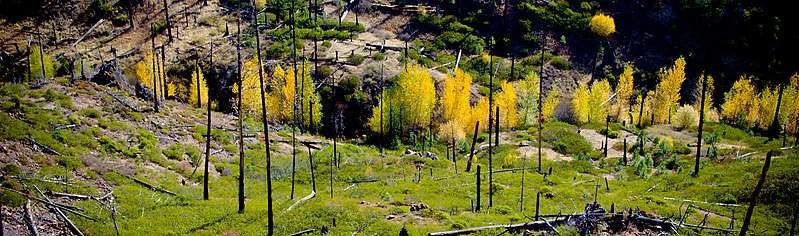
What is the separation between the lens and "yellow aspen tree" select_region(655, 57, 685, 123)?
269ft

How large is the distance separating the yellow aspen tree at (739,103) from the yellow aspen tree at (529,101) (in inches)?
1078

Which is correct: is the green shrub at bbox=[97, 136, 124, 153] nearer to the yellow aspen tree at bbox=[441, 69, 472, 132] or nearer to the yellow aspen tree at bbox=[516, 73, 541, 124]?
the yellow aspen tree at bbox=[441, 69, 472, 132]

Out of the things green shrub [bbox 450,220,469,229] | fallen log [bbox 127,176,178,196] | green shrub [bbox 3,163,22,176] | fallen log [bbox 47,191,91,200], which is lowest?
fallen log [bbox 127,176,178,196]

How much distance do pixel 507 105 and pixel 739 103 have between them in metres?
34.1

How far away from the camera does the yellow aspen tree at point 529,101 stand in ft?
255

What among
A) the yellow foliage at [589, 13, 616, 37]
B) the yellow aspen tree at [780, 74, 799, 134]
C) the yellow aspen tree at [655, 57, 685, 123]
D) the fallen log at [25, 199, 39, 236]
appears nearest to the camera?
the fallen log at [25, 199, 39, 236]

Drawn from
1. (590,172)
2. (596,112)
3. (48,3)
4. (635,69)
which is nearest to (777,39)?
(635,69)

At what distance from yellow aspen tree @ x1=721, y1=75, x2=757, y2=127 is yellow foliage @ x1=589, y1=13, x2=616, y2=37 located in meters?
22.8

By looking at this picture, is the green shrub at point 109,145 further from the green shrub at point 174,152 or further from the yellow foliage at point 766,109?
the yellow foliage at point 766,109

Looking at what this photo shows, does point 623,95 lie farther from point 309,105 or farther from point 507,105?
point 309,105

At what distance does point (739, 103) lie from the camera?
81562 mm

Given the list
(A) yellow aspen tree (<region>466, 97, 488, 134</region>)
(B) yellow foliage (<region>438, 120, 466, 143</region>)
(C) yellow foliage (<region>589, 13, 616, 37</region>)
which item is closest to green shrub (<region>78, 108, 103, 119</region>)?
(B) yellow foliage (<region>438, 120, 466, 143</region>)

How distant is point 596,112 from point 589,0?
112 ft

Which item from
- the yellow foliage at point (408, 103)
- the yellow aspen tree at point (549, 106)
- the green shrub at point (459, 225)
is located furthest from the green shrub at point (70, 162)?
the yellow aspen tree at point (549, 106)
